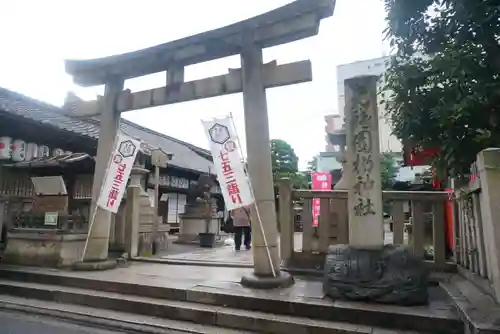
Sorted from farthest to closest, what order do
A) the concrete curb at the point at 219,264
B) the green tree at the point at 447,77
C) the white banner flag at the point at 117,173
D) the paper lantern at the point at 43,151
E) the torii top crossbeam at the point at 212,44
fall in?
the paper lantern at the point at 43,151, the white banner flag at the point at 117,173, the concrete curb at the point at 219,264, the torii top crossbeam at the point at 212,44, the green tree at the point at 447,77

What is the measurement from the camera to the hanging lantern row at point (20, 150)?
9970 millimetres

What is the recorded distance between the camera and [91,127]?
621 inches

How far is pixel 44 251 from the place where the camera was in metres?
7.48

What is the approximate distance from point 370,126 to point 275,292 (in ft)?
9.54

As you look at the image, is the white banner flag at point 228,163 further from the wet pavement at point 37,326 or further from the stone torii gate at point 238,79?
the wet pavement at point 37,326

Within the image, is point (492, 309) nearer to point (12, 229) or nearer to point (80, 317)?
point (80, 317)

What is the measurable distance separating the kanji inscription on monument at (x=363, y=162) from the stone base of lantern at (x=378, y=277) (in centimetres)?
27

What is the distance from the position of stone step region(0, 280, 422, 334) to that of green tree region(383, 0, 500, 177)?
2714 millimetres

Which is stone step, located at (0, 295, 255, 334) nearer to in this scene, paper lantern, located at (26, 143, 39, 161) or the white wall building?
paper lantern, located at (26, 143, 39, 161)

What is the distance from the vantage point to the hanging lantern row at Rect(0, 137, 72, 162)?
9970 millimetres

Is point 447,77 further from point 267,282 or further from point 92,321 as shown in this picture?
point 92,321

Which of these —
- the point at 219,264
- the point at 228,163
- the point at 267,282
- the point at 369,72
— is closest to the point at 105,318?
the point at 267,282

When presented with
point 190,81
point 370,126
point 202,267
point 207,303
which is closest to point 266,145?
point 370,126

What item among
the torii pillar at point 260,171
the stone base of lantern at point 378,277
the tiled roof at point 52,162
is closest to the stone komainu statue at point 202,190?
the tiled roof at point 52,162
